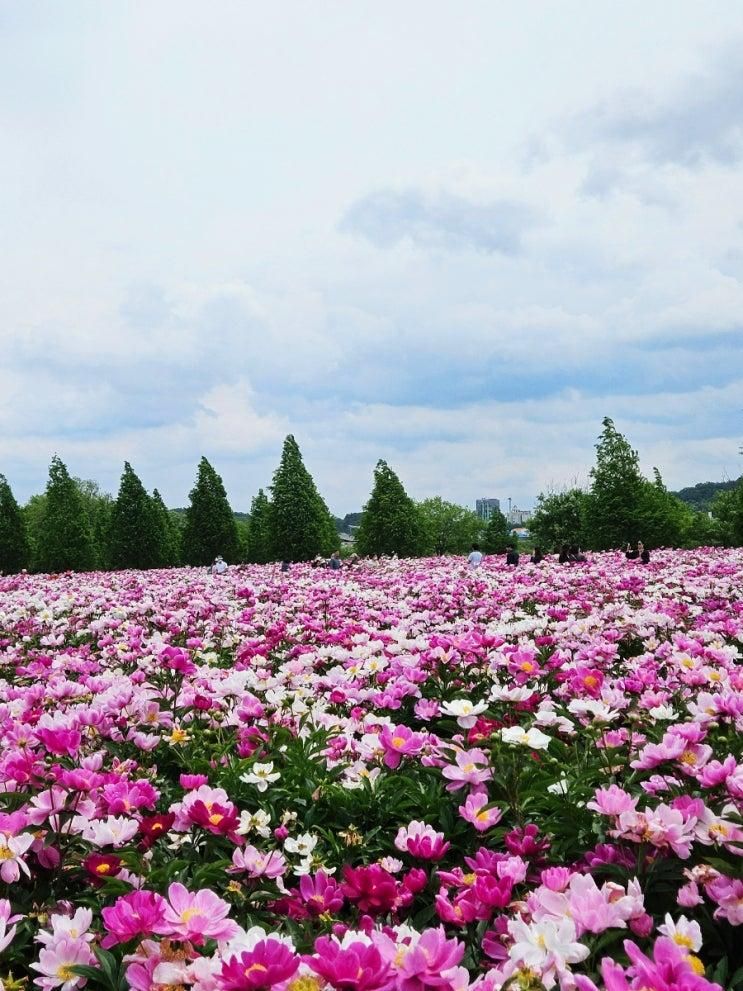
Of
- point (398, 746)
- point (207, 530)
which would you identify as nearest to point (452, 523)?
point (207, 530)

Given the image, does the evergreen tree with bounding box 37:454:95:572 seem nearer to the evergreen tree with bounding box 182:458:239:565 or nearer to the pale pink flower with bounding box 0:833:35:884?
the evergreen tree with bounding box 182:458:239:565

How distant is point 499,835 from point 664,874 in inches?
22.1

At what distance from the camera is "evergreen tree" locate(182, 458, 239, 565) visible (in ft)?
135

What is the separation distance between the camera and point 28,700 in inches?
135

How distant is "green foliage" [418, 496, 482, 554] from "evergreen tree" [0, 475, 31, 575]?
118ft

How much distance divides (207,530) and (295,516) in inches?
291

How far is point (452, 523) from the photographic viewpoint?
233ft

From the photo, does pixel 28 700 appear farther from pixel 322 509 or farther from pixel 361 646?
pixel 322 509

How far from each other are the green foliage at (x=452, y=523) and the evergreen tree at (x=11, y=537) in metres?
36.0

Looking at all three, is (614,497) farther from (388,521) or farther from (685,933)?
(685,933)

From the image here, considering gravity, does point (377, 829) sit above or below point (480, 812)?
below

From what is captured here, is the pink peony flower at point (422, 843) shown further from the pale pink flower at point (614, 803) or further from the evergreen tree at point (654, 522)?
the evergreen tree at point (654, 522)

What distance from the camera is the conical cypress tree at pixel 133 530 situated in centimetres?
3991

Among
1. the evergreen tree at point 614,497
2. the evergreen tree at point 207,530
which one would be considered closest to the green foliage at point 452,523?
the evergreen tree at point 207,530
